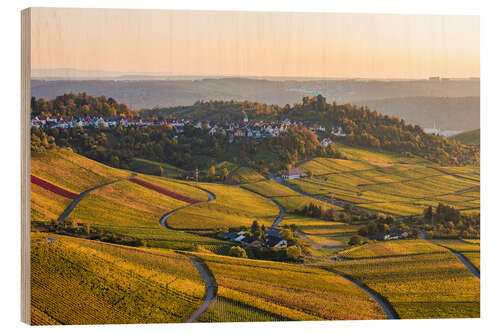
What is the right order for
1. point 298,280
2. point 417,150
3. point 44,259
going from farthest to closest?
point 417,150, point 298,280, point 44,259

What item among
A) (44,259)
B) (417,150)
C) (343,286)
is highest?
(417,150)

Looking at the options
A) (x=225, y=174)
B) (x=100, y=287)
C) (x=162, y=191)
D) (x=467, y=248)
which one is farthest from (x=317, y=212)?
(x=100, y=287)

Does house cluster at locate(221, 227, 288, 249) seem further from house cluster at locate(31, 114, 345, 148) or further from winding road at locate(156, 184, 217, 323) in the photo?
house cluster at locate(31, 114, 345, 148)

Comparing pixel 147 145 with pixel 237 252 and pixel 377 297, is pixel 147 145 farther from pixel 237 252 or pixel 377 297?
pixel 377 297

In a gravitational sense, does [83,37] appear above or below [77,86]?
above

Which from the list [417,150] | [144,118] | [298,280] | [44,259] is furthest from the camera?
[417,150]

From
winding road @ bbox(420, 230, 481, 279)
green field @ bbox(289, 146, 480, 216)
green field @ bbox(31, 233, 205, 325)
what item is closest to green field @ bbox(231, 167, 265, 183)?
green field @ bbox(289, 146, 480, 216)
